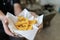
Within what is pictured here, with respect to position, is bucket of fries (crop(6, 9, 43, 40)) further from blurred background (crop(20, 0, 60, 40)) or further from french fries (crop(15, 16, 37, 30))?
blurred background (crop(20, 0, 60, 40))

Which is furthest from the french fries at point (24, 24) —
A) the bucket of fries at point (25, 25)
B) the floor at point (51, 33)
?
the floor at point (51, 33)

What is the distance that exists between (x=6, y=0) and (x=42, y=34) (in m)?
1.28

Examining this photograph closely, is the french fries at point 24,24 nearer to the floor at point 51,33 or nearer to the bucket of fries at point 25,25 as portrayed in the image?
the bucket of fries at point 25,25

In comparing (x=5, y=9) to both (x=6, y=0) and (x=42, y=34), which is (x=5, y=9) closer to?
(x=6, y=0)

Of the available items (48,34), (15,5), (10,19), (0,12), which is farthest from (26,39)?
(48,34)

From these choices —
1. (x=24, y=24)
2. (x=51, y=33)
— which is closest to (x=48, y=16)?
(x=51, y=33)

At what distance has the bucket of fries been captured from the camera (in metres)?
0.80

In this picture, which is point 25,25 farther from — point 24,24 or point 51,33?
point 51,33

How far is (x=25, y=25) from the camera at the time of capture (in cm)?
86

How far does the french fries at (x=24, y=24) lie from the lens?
2.77 feet

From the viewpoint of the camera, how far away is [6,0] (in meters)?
1.04

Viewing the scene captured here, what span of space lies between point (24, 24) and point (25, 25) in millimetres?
14

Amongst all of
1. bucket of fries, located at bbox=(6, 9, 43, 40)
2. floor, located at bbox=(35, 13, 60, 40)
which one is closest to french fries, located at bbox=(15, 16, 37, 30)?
bucket of fries, located at bbox=(6, 9, 43, 40)

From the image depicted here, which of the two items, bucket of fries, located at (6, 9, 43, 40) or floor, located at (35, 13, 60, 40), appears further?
floor, located at (35, 13, 60, 40)
